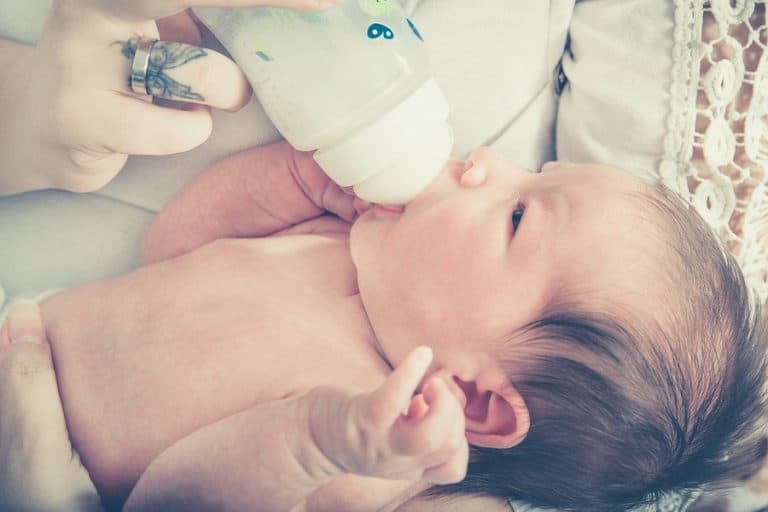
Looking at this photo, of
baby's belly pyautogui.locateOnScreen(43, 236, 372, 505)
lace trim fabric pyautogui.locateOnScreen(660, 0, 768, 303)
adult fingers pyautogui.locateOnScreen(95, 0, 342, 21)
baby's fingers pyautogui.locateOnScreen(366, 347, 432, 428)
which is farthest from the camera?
lace trim fabric pyautogui.locateOnScreen(660, 0, 768, 303)

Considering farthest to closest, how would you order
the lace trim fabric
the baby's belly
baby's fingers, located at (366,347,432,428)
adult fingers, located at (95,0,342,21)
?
the lace trim fabric
the baby's belly
adult fingers, located at (95,0,342,21)
baby's fingers, located at (366,347,432,428)

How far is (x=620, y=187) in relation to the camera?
813 mm

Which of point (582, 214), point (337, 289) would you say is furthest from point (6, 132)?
point (582, 214)

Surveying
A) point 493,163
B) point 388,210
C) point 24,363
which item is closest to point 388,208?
Answer: point 388,210

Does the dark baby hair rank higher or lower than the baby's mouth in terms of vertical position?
lower

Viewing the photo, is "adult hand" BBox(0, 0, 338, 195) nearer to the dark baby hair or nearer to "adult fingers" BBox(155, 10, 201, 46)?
"adult fingers" BBox(155, 10, 201, 46)

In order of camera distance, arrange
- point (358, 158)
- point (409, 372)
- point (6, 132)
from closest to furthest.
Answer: point (409, 372) → point (358, 158) → point (6, 132)

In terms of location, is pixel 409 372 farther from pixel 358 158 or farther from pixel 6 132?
pixel 6 132

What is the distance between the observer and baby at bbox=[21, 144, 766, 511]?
2.42 feet

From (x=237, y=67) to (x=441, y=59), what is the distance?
343 mm

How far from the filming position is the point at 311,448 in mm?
631

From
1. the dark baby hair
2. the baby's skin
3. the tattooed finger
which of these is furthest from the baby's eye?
the tattooed finger

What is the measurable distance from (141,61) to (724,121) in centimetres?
80

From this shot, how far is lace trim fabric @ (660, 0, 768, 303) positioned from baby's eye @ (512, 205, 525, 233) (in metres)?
0.30
